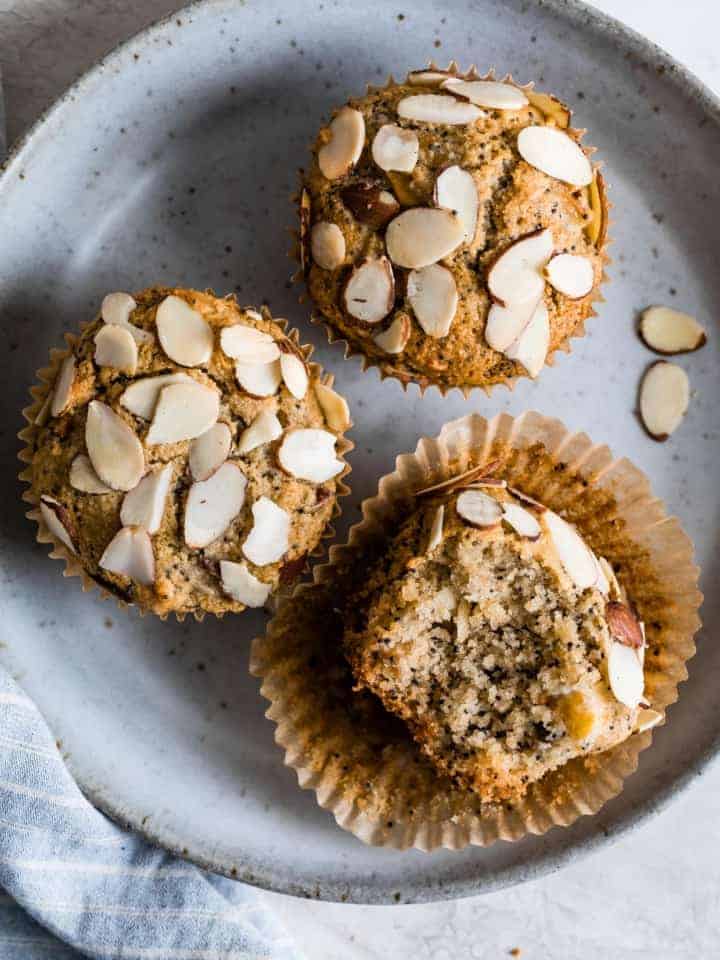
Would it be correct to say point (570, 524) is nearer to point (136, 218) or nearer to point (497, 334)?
point (497, 334)

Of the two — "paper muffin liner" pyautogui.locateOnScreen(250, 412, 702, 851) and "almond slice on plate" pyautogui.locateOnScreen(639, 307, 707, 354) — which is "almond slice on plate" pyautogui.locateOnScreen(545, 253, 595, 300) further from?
"almond slice on plate" pyautogui.locateOnScreen(639, 307, 707, 354)

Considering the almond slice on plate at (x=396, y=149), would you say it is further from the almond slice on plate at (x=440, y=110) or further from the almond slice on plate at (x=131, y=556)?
the almond slice on plate at (x=131, y=556)

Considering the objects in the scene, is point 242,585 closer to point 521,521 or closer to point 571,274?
point 521,521

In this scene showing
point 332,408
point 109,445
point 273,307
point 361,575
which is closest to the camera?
point 109,445

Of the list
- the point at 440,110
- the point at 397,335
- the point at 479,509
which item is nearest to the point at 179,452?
the point at 397,335

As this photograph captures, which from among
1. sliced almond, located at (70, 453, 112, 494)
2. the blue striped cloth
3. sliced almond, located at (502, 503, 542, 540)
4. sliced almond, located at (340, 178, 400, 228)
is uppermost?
sliced almond, located at (340, 178, 400, 228)

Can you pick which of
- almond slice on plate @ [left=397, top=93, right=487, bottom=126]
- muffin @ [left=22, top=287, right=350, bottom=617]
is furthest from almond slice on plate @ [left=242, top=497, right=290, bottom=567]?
almond slice on plate @ [left=397, top=93, right=487, bottom=126]
